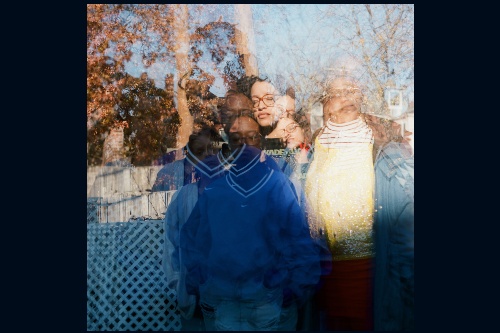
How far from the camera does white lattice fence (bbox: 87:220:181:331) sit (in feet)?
20.6

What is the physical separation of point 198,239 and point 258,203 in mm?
563

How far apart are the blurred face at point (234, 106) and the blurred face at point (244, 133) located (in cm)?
6

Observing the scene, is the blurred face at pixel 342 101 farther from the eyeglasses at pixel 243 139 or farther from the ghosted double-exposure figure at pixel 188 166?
the ghosted double-exposure figure at pixel 188 166

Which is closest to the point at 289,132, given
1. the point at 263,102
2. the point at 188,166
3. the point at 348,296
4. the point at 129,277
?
the point at 263,102

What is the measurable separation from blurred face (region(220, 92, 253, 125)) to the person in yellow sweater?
0.62m

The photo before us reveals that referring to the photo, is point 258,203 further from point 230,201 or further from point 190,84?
point 190,84

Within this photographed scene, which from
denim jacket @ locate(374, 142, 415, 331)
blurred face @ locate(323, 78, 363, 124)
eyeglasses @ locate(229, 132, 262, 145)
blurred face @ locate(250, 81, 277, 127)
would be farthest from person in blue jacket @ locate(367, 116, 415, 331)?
eyeglasses @ locate(229, 132, 262, 145)

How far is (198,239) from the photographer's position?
6230 mm

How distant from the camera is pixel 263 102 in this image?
6211 millimetres

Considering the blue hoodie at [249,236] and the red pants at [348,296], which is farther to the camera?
the red pants at [348,296]

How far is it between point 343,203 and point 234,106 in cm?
117

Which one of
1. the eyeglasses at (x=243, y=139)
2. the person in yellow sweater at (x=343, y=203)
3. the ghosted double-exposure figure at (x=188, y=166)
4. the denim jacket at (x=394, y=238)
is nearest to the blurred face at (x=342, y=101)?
the person in yellow sweater at (x=343, y=203)

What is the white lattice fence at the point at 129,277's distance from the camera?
20.6ft

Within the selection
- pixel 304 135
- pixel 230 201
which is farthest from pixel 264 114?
pixel 230 201
